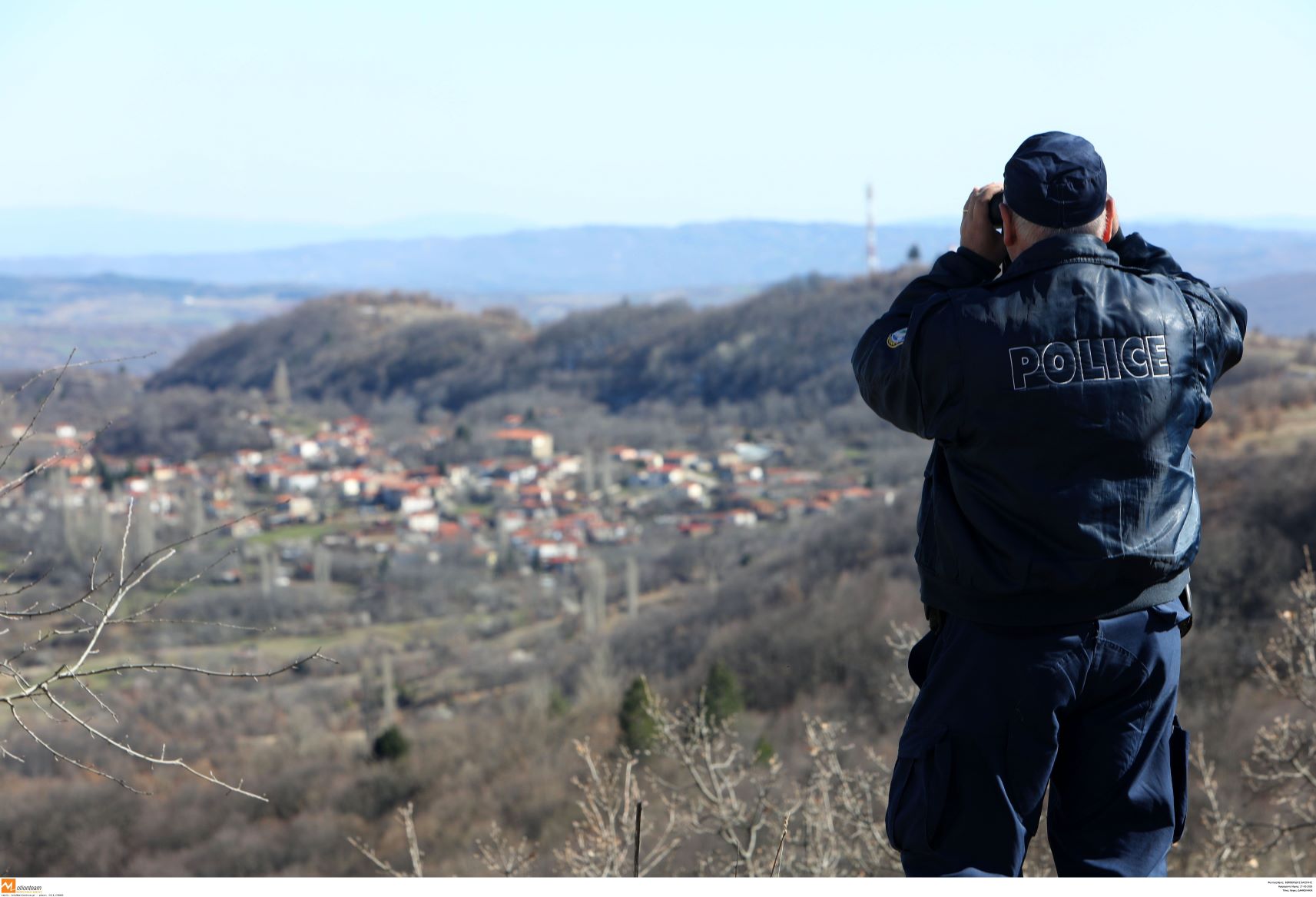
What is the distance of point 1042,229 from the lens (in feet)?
6.93

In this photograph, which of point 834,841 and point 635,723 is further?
point 635,723

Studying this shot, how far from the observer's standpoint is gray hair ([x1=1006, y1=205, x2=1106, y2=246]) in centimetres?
210

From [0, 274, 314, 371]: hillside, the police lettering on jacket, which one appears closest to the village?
[0, 274, 314, 371]: hillside

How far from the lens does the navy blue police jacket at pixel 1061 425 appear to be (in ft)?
6.49

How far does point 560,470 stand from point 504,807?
158 feet

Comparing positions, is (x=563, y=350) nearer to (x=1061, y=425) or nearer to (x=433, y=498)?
(x=433, y=498)

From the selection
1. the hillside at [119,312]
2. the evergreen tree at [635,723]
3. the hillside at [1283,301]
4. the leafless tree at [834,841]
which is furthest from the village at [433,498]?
the leafless tree at [834,841]

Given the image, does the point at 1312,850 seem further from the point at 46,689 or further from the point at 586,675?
the point at 586,675

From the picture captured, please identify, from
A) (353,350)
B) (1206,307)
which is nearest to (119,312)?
(353,350)

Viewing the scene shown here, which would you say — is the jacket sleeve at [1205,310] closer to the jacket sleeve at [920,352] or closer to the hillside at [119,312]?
the jacket sleeve at [920,352]

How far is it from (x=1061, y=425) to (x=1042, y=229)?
0.36 meters

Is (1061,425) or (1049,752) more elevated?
(1061,425)

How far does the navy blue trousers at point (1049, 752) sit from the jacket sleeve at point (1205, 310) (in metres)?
0.41

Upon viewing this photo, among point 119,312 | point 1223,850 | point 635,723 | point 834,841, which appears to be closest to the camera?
point 1223,850
